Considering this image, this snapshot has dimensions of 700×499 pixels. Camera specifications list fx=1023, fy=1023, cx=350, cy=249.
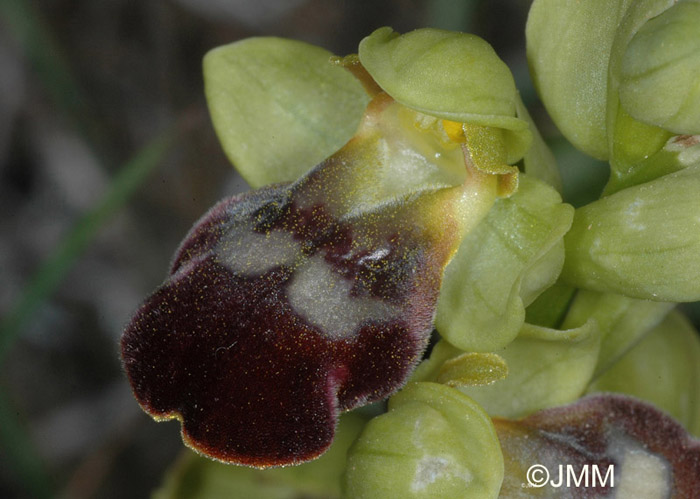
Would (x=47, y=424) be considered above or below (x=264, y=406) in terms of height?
below

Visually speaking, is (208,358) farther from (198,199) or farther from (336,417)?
(198,199)

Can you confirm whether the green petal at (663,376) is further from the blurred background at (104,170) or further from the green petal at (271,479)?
the blurred background at (104,170)

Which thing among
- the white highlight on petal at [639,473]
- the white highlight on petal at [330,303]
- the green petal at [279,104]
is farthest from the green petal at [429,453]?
A: the green petal at [279,104]

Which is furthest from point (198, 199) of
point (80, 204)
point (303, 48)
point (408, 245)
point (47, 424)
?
point (408, 245)

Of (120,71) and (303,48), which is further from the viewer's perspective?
(120,71)

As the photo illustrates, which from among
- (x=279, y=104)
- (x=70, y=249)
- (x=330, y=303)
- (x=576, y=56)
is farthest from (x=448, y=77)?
(x=70, y=249)

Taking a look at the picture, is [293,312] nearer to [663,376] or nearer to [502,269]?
[502,269]
